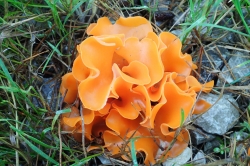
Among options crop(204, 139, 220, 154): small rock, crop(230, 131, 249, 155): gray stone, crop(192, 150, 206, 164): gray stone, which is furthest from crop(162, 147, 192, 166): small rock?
crop(230, 131, 249, 155): gray stone

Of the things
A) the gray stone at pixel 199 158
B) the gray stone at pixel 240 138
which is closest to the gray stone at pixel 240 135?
the gray stone at pixel 240 138

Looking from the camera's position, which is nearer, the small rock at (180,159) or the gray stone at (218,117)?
the small rock at (180,159)

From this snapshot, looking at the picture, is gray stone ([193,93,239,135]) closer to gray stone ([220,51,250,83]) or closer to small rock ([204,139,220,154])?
small rock ([204,139,220,154])

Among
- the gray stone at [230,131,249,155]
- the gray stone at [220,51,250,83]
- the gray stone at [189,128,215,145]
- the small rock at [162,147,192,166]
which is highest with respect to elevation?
the gray stone at [220,51,250,83]

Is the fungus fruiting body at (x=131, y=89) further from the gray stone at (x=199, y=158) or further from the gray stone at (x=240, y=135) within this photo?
the gray stone at (x=240, y=135)

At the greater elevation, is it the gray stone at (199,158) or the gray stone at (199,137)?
the gray stone at (199,137)

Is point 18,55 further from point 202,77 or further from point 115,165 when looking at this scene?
point 202,77
